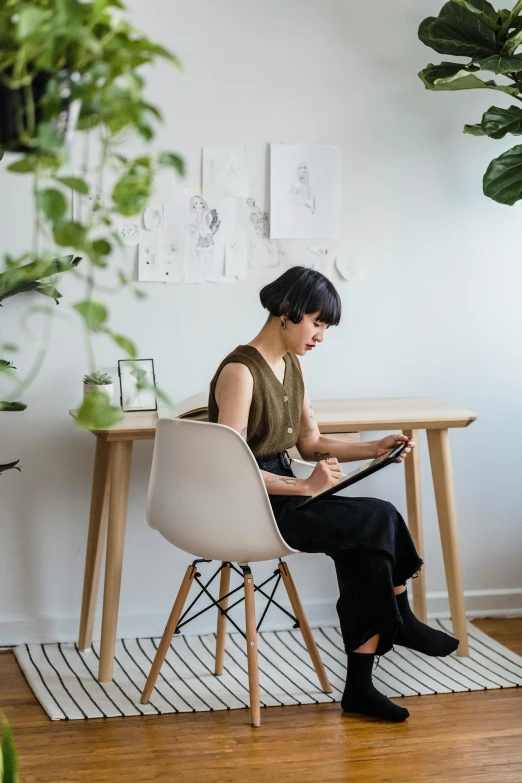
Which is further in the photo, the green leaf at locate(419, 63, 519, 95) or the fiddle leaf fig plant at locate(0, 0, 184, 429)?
the green leaf at locate(419, 63, 519, 95)

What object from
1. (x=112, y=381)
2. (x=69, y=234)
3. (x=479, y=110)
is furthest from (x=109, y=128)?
(x=479, y=110)

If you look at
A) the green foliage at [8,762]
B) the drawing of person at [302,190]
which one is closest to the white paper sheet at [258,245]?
the drawing of person at [302,190]

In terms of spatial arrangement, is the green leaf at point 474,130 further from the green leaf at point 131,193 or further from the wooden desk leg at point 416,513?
the green leaf at point 131,193

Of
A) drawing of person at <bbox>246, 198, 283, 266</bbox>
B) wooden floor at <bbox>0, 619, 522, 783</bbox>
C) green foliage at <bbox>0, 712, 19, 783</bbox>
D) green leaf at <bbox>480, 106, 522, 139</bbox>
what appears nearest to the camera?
green foliage at <bbox>0, 712, 19, 783</bbox>

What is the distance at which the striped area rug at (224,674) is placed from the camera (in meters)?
2.68

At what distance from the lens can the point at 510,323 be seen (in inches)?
137

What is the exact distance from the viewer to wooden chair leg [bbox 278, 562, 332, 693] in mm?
2648

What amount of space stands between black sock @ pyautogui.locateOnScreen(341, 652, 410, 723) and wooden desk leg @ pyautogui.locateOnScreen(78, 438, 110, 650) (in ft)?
2.88

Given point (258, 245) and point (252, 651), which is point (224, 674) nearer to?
point (252, 651)

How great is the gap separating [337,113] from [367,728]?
1.91m

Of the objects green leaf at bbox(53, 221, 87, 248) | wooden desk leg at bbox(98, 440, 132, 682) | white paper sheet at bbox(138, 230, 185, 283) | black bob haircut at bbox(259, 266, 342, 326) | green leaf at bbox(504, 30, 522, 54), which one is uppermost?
green leaf at bbox(504, 30, 522, 54)

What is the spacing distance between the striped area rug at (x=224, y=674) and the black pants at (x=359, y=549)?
30cm

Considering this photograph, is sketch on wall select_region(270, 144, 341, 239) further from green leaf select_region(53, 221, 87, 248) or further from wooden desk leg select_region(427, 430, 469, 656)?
green leaf select_region(53, 221, 87, 248)

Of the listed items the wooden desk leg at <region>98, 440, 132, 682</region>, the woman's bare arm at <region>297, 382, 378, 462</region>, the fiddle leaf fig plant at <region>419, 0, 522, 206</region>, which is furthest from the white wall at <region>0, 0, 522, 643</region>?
the woman's bare arm at <region>297, 382, 378, 462</region>
